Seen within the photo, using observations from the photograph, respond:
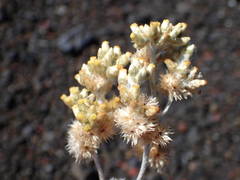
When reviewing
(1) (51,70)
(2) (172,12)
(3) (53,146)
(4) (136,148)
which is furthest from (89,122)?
(2) (172,12)

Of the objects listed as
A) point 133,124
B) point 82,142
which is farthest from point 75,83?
point 133,124

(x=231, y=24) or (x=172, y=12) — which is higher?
(x=172, y=12)

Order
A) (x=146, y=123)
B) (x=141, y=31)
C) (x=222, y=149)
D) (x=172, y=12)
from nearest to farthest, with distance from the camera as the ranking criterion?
(x=146, y=123)
(x=141, y=31)
(x=222, y=149)
(x=172, y=12)

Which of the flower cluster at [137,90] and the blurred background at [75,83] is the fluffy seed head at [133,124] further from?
the blurred background at [75,83]

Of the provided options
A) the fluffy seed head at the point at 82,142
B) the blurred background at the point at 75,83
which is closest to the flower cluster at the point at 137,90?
the fluffy seed head at the point at 82,142

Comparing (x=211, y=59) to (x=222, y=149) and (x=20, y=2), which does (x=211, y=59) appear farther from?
(x=20, y=2)

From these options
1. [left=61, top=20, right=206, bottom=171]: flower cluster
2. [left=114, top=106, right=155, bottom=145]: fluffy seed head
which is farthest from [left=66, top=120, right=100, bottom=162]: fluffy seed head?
[left=114, top=106, right=155, bottom=145]: fluffy seed head

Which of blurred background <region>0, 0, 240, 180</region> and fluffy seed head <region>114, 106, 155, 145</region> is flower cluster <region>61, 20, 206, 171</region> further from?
blurred background <region>0, 0, 240, 180</region>
